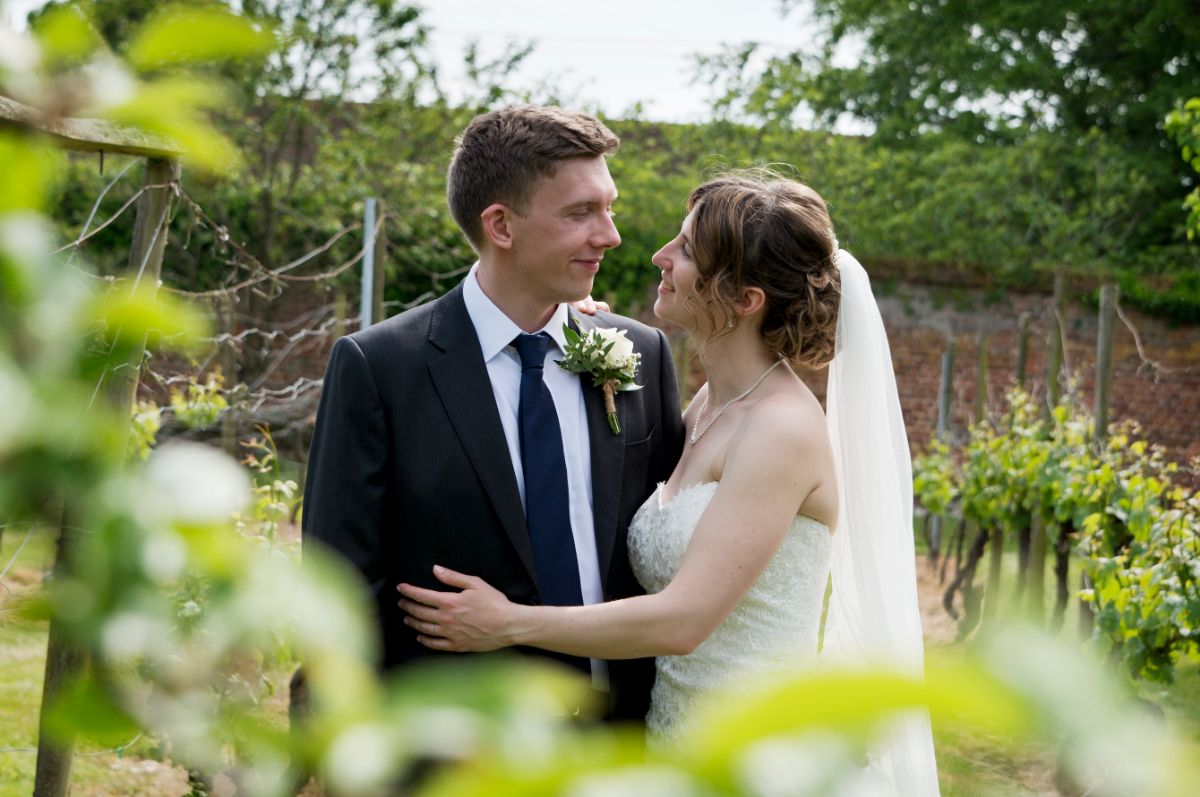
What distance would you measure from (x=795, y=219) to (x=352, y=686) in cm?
238

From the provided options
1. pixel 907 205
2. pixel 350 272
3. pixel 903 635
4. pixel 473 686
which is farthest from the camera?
pixel 907 205

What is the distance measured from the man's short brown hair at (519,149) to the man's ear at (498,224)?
0.6 inches

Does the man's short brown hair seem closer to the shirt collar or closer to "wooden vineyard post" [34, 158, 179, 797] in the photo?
the shirt collar

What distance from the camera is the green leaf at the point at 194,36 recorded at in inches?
15.3

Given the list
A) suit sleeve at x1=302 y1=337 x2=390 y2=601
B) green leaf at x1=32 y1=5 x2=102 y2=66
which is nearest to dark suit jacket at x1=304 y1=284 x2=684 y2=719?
suit sleeve at x1=302 y1=337 x2=390 y2=601

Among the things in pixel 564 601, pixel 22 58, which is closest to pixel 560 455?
pixel 564 601

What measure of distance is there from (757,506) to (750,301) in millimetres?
447

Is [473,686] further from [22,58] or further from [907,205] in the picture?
[907,205]

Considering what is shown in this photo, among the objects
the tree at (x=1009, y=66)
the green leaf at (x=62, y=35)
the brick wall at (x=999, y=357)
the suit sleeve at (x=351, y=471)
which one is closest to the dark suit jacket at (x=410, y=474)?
the suit sleeve at (x=351, y=471)

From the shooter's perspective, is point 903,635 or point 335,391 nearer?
point 335,391

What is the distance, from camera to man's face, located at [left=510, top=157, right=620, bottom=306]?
2.63 m

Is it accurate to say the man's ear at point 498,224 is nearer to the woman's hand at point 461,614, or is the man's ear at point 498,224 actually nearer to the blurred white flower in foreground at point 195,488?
the woman's hand at point 461,614

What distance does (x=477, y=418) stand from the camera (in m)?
2.55

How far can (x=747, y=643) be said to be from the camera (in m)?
→ 2.78
